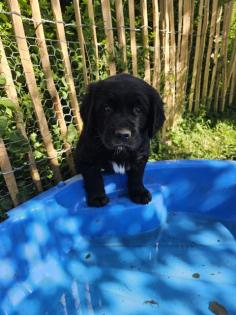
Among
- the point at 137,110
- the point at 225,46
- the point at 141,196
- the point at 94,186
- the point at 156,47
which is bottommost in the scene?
the point at 141,196

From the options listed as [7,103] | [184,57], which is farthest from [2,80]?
[184,57]

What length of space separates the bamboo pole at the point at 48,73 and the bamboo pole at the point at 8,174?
567mm

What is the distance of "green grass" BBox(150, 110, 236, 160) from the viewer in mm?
3887

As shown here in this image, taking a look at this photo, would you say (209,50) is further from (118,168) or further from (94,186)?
(94,186)

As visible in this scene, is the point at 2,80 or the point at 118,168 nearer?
the point at 2,80

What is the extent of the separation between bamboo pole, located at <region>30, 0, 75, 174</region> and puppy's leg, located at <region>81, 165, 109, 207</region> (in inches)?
18.6

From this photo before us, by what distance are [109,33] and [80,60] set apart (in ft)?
1.08

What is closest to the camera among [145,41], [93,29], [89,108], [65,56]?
[89,108]

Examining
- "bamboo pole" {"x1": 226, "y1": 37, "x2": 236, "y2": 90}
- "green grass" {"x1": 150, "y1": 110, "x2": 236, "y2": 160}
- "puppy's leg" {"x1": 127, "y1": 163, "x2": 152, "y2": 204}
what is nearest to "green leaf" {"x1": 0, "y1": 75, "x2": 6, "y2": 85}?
"puppy's leg" {"x1": 127, "y1": 163, "x2": 152, "y2": 204}

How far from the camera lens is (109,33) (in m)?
3.19

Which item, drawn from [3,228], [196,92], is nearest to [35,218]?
[3,228]

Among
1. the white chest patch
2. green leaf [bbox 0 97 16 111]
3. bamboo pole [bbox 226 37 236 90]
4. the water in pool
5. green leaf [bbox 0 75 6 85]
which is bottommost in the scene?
the water in pool

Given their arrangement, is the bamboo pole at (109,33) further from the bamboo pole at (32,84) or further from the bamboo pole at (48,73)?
the bamboo pole at (32,84)

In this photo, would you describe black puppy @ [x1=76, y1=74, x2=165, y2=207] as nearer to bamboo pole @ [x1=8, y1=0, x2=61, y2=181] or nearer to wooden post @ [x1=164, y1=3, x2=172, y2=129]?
bamboo pole @ [x1=8, y1=0, x2=61, y2=181]
